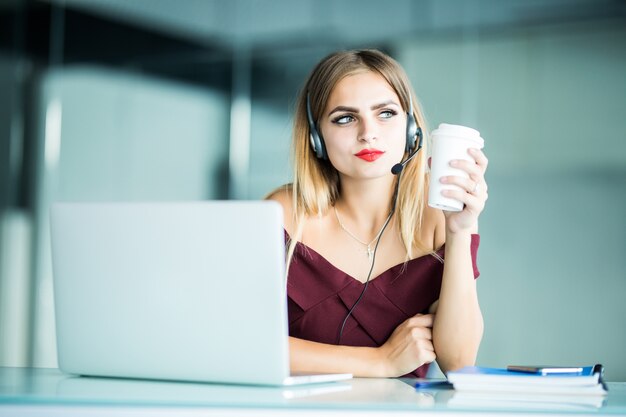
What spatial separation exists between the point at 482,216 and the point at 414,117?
174 cm

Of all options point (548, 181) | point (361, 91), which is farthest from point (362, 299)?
point (548, 181)

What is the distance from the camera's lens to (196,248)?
1194 millimetres

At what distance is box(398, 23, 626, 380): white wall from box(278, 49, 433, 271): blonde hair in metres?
1.68

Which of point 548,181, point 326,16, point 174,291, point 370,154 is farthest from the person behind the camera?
point 326,16

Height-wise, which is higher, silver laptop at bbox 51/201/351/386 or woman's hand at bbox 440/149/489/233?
woman's hand at bbox 440/149/489/233

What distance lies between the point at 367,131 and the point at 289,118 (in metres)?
2.12

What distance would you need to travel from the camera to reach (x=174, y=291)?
1208 mm

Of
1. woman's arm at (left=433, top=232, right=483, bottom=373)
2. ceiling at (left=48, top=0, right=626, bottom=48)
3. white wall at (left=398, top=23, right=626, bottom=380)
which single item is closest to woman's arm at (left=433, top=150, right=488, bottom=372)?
woman's arm at (left=433, top=232, right=483, bottom=373)

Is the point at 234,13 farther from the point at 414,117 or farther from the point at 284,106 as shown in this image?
the point at 414,117

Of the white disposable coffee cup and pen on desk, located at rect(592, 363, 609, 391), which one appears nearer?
pen on desk, located at rect(592, 363, 609, 391)

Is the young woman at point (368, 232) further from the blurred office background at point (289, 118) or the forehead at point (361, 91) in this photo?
the blurred office background at point (289, 118)

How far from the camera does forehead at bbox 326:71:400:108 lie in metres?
1.93

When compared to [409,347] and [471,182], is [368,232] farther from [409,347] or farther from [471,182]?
[471,182]

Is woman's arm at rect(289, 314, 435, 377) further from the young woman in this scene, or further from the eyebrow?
the eyebrow
